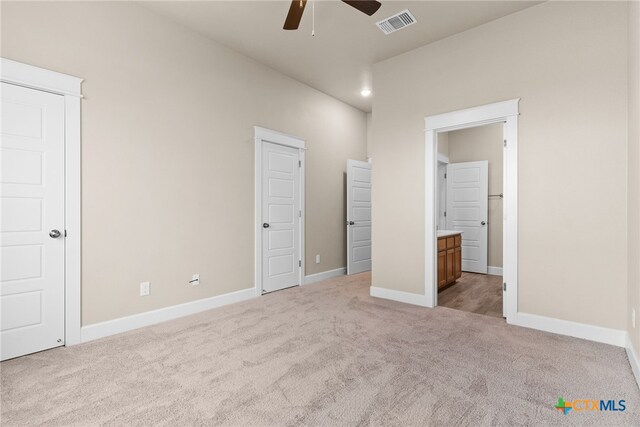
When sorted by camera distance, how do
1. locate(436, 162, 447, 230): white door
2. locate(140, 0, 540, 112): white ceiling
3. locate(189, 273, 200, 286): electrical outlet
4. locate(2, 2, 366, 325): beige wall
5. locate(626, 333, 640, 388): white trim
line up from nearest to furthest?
locate(626, 333, 640, 388): white trim
locate(2, 2, 366, 325): beige wall
locate(140, 0, 540, 112): white ceiling
locate(189, 273, 200, 286): electrical outlet
locate(436, 162, 447, 230): white door

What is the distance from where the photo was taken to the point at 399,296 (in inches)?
164

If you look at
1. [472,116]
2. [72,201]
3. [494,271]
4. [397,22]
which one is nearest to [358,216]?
[494,271]

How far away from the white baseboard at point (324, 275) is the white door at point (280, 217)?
0.22 meters

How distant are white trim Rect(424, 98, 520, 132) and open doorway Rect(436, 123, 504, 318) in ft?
6.76

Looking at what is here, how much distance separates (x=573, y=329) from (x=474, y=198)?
137 inches

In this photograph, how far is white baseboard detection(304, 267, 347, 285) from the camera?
203 inches

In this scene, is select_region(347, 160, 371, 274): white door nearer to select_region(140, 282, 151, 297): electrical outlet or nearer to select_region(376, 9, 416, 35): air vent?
select_region(376, 9, 416, 35): air vent

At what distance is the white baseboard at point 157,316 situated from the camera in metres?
2.94

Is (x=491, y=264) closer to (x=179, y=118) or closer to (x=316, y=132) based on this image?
(x=316, y=132)

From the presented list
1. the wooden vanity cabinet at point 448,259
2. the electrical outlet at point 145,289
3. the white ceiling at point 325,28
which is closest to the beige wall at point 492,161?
the wooden vanity cabinet at point 448,259

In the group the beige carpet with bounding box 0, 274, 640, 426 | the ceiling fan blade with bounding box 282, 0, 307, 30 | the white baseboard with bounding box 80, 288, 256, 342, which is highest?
the ceiling fan blade with bounding box 282, 0, 307, 30

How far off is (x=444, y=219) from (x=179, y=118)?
5084 mm

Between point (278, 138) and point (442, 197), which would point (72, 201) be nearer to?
point (278, 138)

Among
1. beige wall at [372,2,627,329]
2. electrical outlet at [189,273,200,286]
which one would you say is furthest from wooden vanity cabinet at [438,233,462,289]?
electrical outlet at [189,273,200,286]
